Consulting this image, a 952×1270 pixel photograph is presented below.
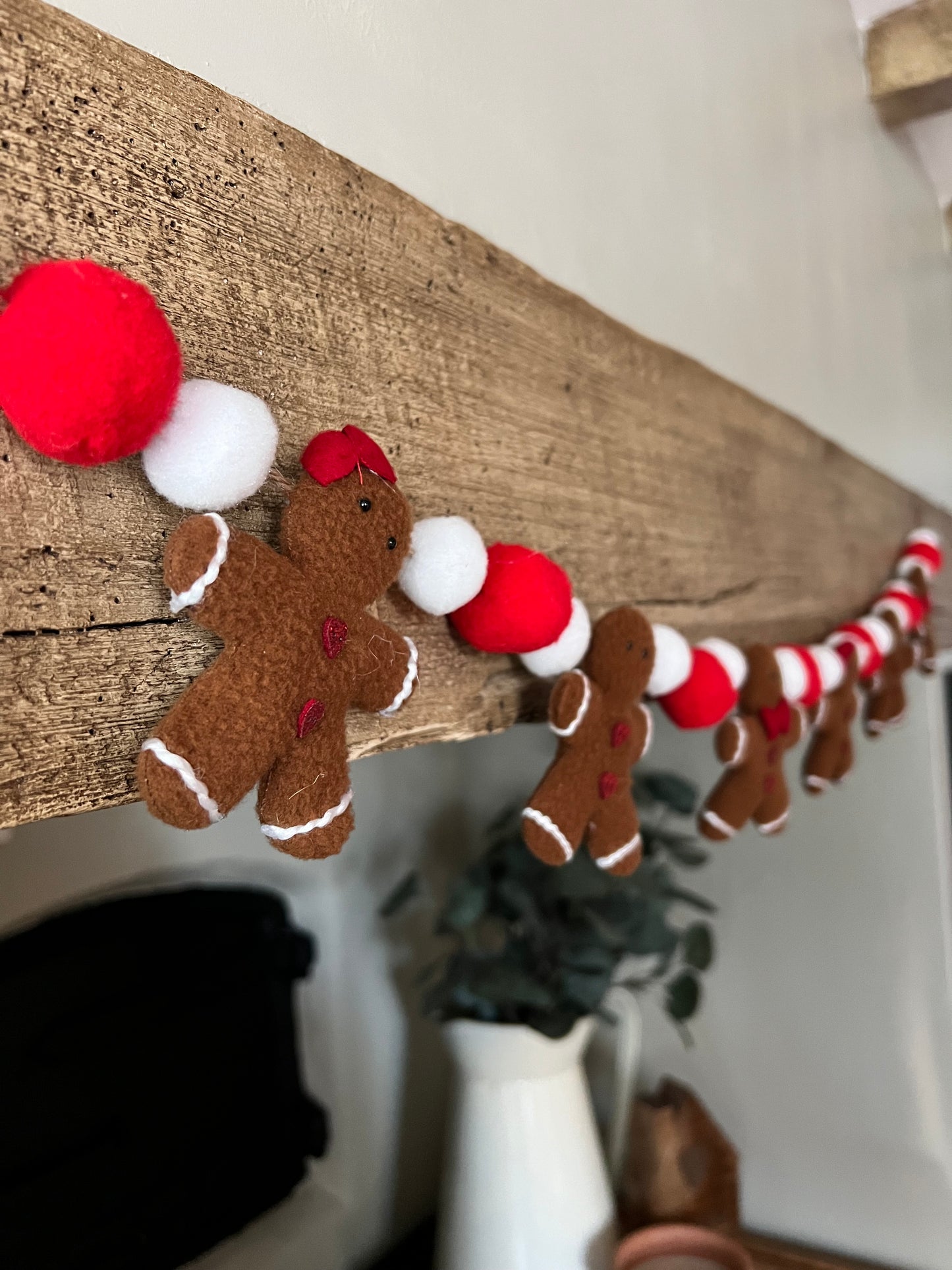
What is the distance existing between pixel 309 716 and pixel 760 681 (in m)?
0.45

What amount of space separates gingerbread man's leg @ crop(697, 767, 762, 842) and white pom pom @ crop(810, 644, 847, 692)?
179 mm

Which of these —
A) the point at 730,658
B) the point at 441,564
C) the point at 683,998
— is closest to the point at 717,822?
the point at 730,658

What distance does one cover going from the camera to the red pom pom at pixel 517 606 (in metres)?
0.46

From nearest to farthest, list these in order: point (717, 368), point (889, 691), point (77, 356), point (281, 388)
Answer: point (77, 356), point (281, 388), point (717, 368), point (889, 691)

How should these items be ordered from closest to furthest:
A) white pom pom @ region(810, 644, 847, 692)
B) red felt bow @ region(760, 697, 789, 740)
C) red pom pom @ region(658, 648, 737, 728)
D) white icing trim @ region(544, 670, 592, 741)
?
white icing trim @ region(544, 670, 592, 741) < red pom pom @ region(658, 648, 737, 728) < red felt bow @ region(760, 697, 789, 740) < white pom pom @ region(810, 644, 847, 692)

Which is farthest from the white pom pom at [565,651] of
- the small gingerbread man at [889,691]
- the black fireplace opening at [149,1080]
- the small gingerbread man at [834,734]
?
the small gingerbread man at [889,691]

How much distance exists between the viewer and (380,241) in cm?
45

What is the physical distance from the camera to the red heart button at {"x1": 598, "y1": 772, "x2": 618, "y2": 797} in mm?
515

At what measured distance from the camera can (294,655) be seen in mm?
338

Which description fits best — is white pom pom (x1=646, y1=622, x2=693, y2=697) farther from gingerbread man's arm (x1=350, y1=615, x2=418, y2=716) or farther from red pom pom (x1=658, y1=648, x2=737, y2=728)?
gingerbread man's arm (x1=350, y1=615, x2=418, y2=716)

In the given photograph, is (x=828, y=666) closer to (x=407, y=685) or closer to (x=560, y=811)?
(x=560, y=811)

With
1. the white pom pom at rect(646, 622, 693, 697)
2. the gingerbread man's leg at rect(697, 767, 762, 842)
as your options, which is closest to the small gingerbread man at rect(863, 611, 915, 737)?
the gingerbread man's leg at rect(697, 767, 762, 842)

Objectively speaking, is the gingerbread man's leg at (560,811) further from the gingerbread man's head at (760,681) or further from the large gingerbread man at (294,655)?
the gingerbread man's head at (760,681)

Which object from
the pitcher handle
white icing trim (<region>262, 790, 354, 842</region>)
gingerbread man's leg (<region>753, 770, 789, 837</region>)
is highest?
white icing trim (<region>262, 790, 354, 842</region>)
